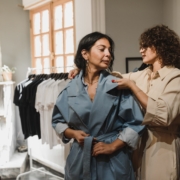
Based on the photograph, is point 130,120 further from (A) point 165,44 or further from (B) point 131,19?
(B) point 131,19

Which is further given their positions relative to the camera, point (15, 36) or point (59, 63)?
point (15, 36)

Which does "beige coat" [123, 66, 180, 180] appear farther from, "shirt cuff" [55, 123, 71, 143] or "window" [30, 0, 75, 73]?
"window" [30, 0, 75, 73]

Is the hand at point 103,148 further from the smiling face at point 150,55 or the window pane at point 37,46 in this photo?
the window pane at point 37,46

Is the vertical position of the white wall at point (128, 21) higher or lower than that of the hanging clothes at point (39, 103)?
higher

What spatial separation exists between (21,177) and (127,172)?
1.95 metres

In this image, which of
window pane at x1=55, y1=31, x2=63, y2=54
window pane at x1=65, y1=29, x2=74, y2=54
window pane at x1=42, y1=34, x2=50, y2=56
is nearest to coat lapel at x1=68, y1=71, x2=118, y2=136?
window pane at x1=65, y1=29, x2=74, y2=54

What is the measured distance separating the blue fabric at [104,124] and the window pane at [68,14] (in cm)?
194

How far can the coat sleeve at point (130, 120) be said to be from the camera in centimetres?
120

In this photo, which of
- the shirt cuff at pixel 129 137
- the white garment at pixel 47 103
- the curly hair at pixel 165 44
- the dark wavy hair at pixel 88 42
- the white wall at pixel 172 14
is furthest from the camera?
the white wall at pixel 172 14

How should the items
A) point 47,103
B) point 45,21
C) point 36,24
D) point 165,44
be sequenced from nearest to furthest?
point 165,44, point 47,103, point 45,21, point 36,24

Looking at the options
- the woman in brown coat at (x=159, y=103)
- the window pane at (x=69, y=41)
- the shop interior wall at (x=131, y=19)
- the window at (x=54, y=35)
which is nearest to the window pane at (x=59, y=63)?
the window at (x=54, y=35)

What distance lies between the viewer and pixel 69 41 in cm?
309

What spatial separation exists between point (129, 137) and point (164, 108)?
22cm

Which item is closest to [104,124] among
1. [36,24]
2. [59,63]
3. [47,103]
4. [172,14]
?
[47,103]
